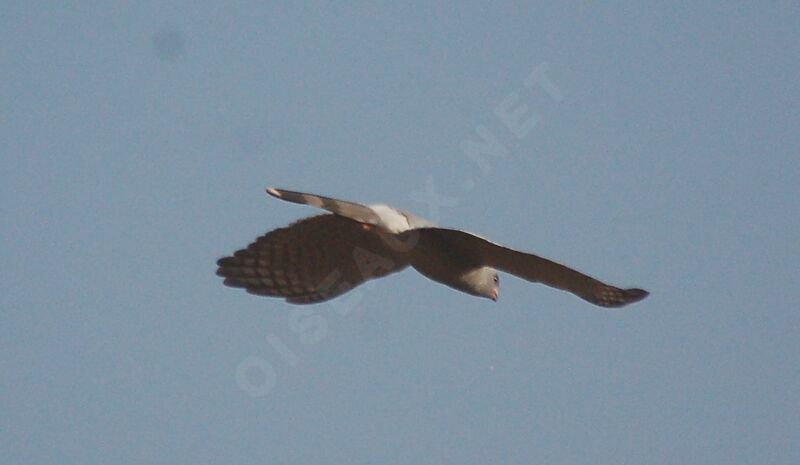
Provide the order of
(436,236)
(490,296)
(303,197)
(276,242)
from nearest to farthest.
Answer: (303,197)
(436,236)
(490,296)
(276,242)

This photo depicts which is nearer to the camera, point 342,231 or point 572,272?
point 572,272

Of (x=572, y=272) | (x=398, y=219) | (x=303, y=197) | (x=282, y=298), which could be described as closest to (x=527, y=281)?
(x=572, y=272)

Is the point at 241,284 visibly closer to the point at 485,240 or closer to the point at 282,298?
the point at 282,298

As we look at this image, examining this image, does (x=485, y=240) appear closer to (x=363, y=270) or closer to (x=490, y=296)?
(x=490, y=296)

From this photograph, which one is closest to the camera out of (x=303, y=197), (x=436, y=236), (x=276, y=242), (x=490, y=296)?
(x=303, y=197)

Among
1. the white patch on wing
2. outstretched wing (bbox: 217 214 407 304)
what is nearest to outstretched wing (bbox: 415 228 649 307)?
the white patch on wing

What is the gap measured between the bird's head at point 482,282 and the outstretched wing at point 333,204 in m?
0.97

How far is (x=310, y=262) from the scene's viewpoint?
43.3ft

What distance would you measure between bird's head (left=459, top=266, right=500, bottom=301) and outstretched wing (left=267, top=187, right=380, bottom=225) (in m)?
0.97

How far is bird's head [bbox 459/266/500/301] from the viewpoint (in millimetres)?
11969

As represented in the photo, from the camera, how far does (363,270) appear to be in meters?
12.9

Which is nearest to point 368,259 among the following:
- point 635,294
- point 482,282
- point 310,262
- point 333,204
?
point 310,262

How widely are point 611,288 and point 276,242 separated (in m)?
3.24

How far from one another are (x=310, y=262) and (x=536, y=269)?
2.71 meters
